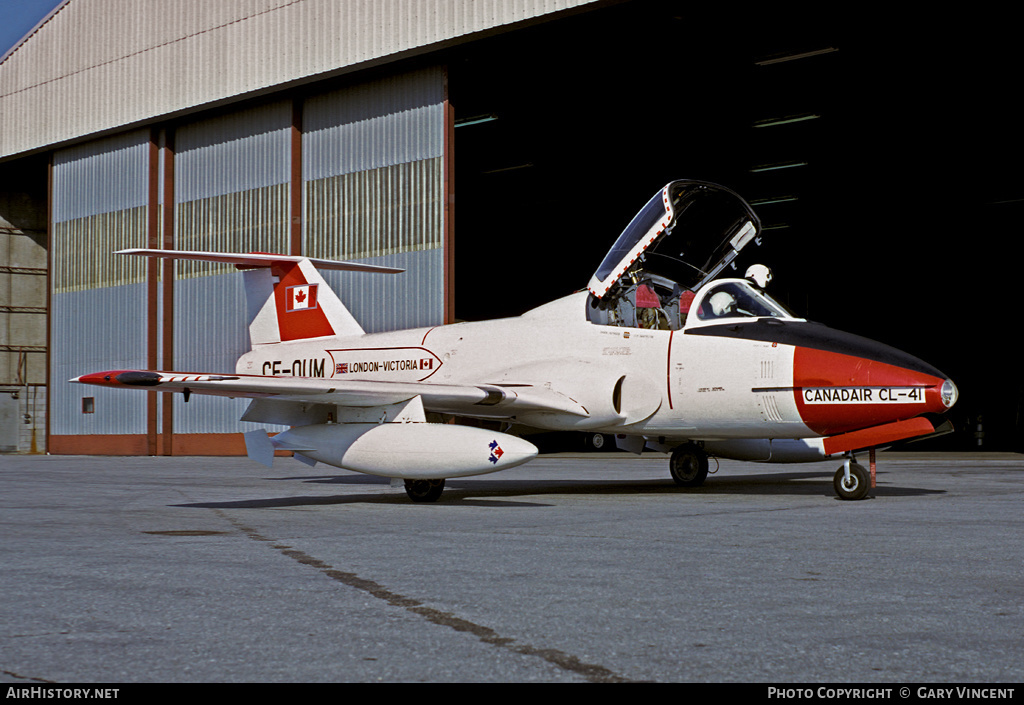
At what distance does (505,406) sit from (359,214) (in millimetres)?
17686

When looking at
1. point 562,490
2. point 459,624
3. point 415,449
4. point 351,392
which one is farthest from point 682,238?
point 459,624

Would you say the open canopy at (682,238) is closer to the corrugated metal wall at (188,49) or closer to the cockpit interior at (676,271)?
the cockpit interior at (676,271)

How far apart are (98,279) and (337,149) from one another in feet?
35.2

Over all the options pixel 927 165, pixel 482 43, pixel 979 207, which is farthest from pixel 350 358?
pixel 979 207

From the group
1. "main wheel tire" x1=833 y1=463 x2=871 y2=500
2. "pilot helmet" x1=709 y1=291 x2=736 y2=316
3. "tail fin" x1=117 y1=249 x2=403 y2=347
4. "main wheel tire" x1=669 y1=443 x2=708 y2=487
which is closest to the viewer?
"main wheel tire" x1=833 y1=463 x2=871 y2=500

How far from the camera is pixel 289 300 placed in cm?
1479

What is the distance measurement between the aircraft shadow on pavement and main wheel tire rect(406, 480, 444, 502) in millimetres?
145

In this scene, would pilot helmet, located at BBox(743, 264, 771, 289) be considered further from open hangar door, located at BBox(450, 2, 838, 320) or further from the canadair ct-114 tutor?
open hangar door, located at BBox(450, 2, 838, 320)

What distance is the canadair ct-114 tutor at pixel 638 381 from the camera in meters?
10.5

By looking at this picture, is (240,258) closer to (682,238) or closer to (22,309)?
(682,238)

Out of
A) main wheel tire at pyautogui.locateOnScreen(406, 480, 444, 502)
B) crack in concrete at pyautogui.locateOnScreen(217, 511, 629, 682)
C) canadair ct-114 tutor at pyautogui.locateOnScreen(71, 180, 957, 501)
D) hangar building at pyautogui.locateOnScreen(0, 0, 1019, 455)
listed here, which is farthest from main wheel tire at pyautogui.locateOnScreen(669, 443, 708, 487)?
hangar building at pyautogui.locateOnScreen(0, 0, 1019, 455)

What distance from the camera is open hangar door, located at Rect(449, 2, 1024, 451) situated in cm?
2545
